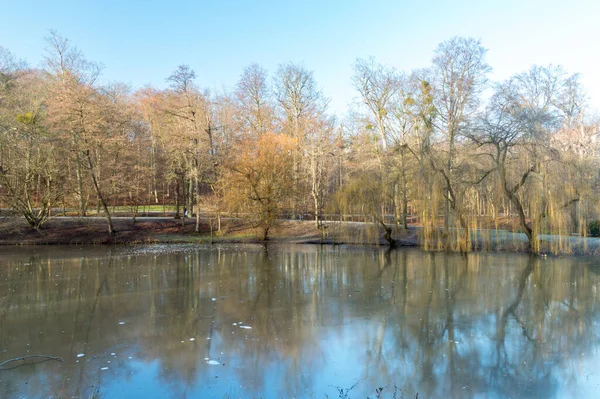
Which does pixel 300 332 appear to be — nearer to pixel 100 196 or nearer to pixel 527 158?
pixel 527 158

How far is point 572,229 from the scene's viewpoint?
54.5ft

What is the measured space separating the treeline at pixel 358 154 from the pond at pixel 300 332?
14.1 ft

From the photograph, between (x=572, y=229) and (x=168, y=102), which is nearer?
(x=572, y=229)

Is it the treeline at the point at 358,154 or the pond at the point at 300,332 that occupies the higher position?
the treeline at the point at 358,154

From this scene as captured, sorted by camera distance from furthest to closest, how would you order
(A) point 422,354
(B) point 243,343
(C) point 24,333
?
(C) point 24,333 → (B) point 243,343 → (A) point 422,354

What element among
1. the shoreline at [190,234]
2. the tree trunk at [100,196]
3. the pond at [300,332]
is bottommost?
the pond at [300,332]

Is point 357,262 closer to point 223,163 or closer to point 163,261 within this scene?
point 163,261

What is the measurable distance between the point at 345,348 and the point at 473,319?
10.1 ft

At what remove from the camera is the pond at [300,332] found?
5.22 m

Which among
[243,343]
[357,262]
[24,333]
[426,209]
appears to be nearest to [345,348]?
[243,343]

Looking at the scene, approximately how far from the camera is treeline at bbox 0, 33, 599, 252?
17.3m

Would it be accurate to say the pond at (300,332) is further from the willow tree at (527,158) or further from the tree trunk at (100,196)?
the tree trunk at (100,196)

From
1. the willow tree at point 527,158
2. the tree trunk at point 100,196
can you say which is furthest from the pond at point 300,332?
the tree trunk at point 100,196

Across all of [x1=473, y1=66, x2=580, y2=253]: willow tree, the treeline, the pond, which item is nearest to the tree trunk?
the treeline
